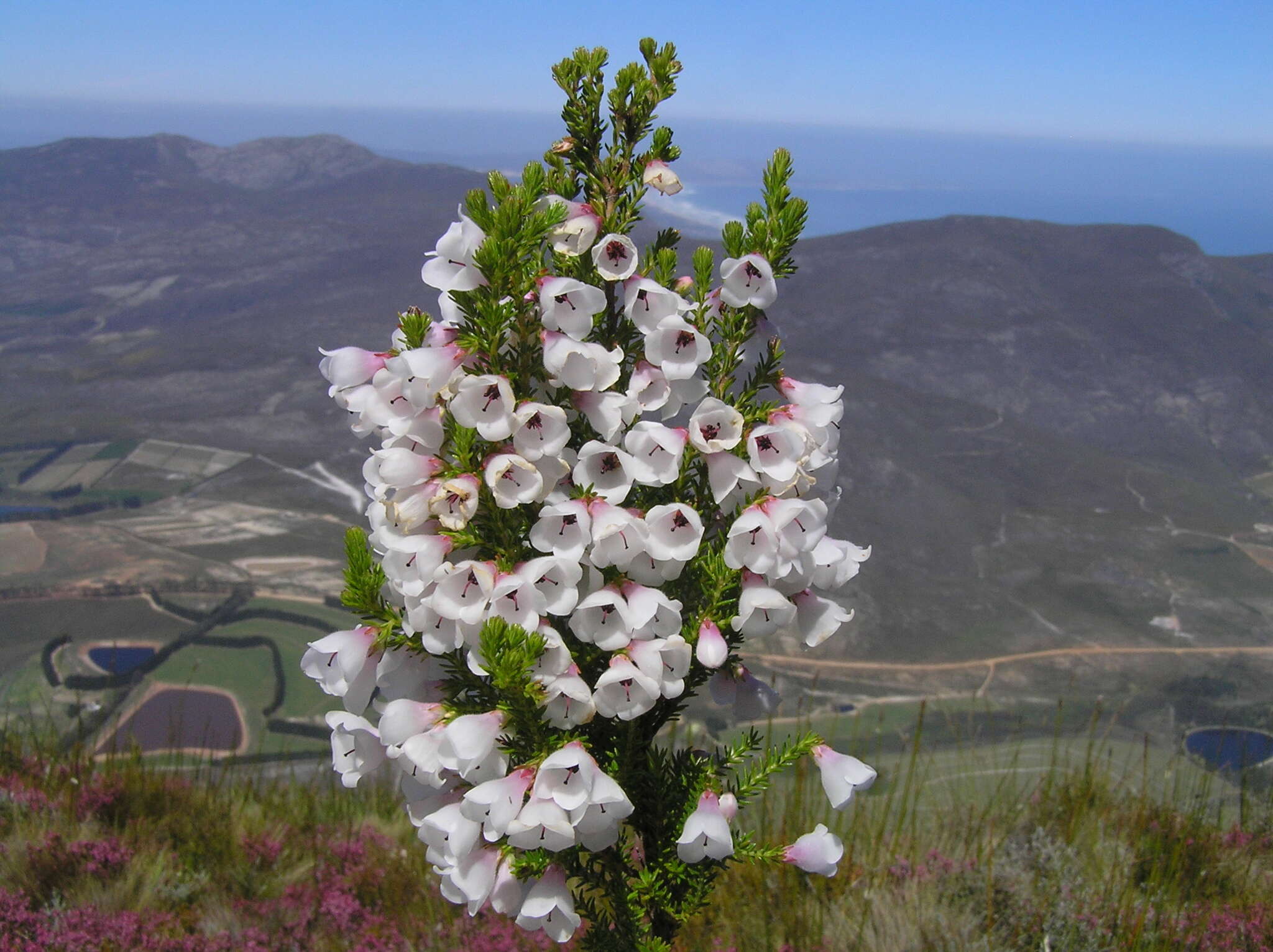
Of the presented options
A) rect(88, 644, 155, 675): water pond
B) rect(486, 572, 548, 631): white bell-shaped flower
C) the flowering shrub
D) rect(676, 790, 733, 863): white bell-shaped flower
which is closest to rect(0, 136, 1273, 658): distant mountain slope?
the flowering shrub

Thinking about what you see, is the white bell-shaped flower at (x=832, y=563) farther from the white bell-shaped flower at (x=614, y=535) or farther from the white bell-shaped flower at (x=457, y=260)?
the white bell-shaped flower at (x=457, y=260)

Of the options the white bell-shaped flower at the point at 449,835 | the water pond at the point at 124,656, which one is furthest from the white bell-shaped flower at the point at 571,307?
the water pond at the point at 124,656

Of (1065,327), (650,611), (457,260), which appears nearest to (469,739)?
(650,611)

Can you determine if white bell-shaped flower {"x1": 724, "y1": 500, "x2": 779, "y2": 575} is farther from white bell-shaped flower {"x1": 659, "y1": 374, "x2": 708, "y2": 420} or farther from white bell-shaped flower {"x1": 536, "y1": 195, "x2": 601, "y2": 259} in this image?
white bell-shaped flower {"x1": 536, "y1": 195, "x2": 601, "y2": 259}

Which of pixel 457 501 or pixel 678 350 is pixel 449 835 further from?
pixel 678 350

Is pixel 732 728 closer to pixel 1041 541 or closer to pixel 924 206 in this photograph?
pixel 1041 541
